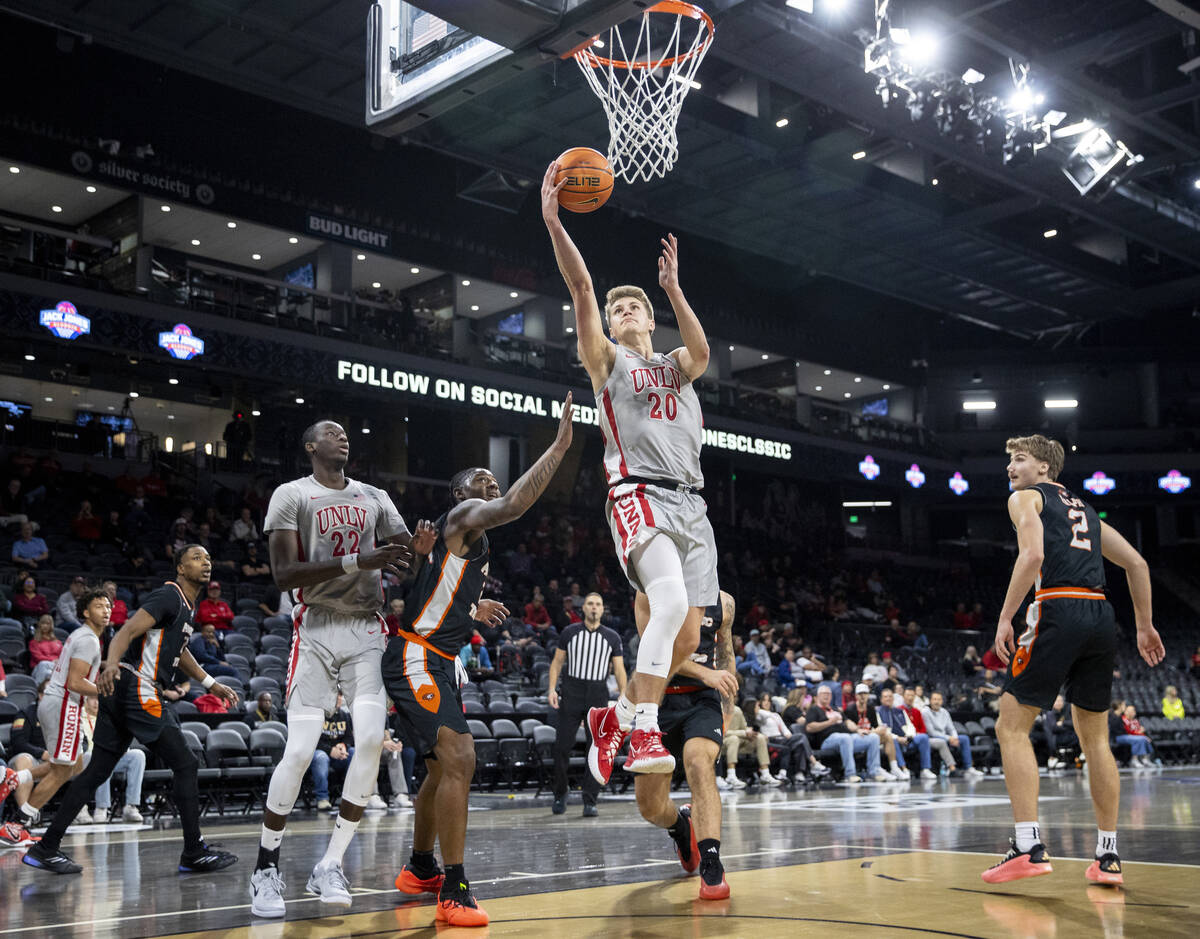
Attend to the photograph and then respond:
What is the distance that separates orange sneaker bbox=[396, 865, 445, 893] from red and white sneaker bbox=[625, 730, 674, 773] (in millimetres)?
1226

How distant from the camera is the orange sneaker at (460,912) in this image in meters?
4.11

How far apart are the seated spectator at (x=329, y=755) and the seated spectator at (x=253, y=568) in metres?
5.87

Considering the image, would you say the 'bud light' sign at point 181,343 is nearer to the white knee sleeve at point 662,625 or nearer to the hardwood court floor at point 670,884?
the hardwood court floor at point 670,884

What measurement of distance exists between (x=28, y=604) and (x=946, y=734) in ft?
39.8

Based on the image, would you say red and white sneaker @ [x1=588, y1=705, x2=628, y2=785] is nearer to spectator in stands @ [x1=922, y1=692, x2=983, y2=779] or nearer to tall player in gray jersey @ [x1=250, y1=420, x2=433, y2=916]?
tall player in gray jersey @ [x1=250, y1=420, x2=433, y2=916]

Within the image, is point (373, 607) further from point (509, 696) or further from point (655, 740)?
point (509, 696)

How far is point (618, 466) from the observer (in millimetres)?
4910

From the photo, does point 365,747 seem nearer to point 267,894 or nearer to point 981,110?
point 267,894

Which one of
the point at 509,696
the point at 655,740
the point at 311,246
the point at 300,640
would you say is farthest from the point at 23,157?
the point at 655,740

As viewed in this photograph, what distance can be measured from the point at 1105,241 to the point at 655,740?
92.7 ft

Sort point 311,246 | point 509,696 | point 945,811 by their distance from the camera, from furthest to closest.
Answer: point 311,246
point 509,696
point 945,811

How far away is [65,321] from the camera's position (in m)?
18.1

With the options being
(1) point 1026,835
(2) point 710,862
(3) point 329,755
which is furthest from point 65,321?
(1) point 1026,835

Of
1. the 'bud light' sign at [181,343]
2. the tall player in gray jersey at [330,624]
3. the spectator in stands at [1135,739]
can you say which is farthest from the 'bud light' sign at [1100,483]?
the tall player in gray jersey at [330,624]
